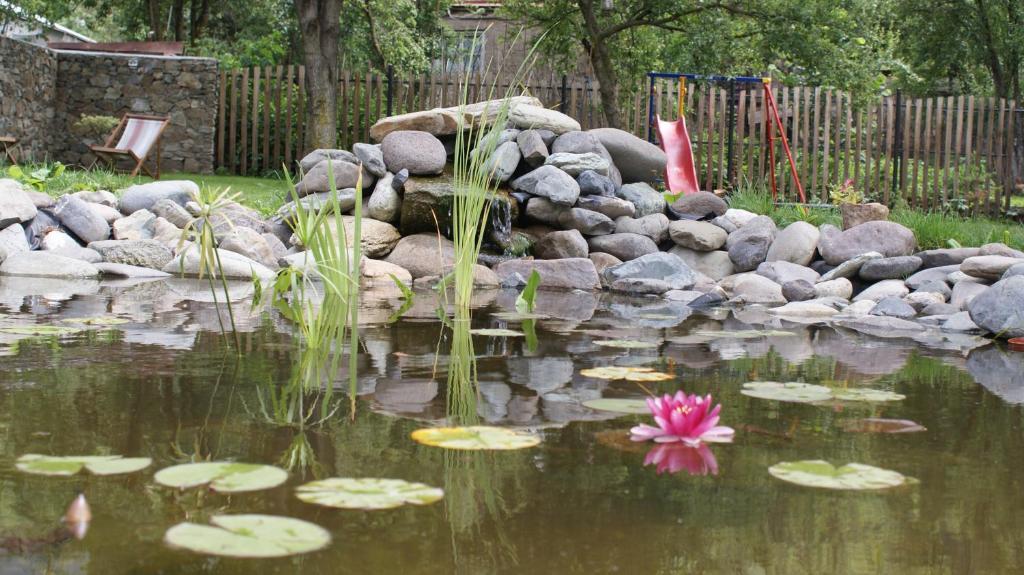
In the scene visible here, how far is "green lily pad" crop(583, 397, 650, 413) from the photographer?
2.70 m

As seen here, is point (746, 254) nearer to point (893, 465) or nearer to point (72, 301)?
point (72, 301)

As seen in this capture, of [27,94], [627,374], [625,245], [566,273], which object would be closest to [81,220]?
[566,273]

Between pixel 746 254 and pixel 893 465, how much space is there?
533 centimetres

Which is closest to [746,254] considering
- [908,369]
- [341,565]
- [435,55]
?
[908,369]

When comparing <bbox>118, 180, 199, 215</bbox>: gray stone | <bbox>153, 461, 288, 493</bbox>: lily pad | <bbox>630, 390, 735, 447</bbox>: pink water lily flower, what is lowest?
<bbox>153, 461, 288, 493</bbox>: lily pad

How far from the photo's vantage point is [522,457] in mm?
2199

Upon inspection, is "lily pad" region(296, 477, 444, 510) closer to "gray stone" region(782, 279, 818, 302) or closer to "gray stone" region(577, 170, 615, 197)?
"gray stone" region(782, 279, 818, 302)

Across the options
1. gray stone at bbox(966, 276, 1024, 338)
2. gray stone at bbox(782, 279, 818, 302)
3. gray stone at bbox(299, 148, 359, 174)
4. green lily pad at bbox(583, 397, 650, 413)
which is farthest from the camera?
gray stone at bbox(299, 148, 359, 174)

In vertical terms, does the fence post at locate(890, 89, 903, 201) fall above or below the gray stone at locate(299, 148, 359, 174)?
above

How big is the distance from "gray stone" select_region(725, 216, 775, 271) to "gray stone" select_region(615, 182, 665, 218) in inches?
30.7

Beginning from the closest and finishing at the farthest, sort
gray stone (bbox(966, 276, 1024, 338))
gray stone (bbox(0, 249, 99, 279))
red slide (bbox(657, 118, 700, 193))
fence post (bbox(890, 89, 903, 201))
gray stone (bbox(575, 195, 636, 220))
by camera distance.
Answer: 1. gray stone (bbox(966, 276, 1024, 338))
2. gray stone (bbox(0, 249, 99, 279))
3. gray stone (bbox(575, 195, 636, 220))
4. red slide (bbox(657, 118, 700, 193))
5. fence post (bbox(890, 89, 903, 201))

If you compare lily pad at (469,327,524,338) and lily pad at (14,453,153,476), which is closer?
lily pad at (14,453,153,476)

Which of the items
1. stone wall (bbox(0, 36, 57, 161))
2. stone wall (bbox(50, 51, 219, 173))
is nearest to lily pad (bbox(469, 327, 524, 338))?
stone wall (bbox(0, 36, 57, 161))

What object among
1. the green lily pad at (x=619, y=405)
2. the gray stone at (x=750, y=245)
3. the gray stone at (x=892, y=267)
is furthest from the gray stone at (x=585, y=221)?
the green lily pad at (x=619, y=405)
